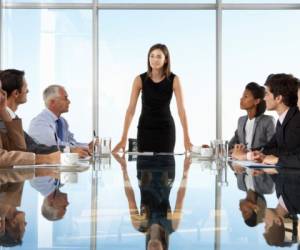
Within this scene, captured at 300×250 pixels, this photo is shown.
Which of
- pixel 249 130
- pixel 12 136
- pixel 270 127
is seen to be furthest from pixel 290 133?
pixel 12 136

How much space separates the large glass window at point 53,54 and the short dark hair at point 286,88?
3.77 m

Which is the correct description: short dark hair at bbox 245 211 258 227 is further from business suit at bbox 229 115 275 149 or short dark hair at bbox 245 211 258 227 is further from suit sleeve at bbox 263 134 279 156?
business suit at bbox 229 115 275 149

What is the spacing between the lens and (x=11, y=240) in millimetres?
792

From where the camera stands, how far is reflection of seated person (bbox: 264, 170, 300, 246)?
32.0 inches

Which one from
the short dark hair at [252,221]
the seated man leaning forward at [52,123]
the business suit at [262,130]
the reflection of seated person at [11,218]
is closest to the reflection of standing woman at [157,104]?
the seated man leaning forward at [52,123]

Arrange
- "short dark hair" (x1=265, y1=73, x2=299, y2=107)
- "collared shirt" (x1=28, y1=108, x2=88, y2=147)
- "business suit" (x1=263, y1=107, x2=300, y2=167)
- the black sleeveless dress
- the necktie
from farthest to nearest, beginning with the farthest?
the necktie → the black sleeveless dress → "collared shirt" (x1=28, y1=108, x2=88, y2=147) → "short dark hair" (x1=265, y1=73, x2=299, y2=107) → "business suit" (x1=263, y1=107, x2=300, y2=167)

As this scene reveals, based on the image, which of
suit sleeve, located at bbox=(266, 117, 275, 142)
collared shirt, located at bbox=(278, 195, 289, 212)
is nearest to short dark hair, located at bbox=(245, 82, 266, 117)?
suit sleeve, located at bbox=(266, 117, 275, 142)

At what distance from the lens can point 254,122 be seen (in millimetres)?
3916

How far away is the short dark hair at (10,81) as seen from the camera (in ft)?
9.86

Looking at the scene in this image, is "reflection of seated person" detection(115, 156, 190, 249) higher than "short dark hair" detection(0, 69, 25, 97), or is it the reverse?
"short dark hair" detection(0, 69, 25, 97)

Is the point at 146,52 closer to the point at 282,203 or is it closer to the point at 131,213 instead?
the point at 282,203

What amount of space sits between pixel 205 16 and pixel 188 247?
597cm

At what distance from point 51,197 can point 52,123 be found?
224 cm

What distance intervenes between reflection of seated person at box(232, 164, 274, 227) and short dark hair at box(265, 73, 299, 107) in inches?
37.2
